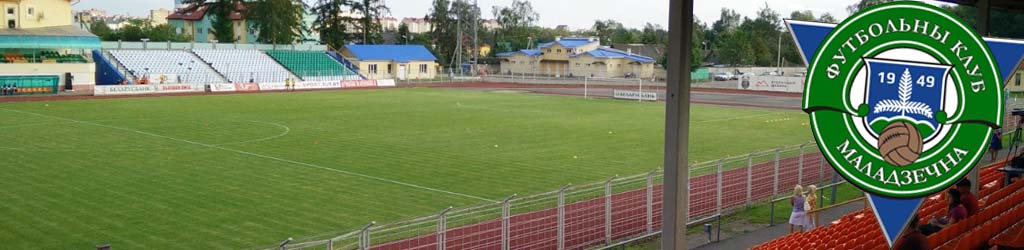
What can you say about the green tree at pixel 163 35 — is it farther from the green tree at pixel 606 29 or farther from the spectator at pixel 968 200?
the spectator at pixel 968 200

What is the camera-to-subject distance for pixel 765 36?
55.2 meters

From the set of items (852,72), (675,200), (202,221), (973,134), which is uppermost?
(852,72)

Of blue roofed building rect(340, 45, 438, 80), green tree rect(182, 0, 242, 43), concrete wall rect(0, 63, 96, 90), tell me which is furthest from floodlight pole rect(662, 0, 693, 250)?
green tree rect(182, 0, 242, 43)

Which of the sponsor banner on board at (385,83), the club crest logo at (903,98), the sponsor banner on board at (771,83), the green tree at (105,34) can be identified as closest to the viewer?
the club crest logo at (903,98)

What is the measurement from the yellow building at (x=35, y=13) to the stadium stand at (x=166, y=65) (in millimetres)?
3709

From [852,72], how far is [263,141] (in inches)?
817

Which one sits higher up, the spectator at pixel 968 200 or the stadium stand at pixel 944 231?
the spectator at pixel 968 200

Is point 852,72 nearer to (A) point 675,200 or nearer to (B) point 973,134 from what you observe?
(B) point 973,134

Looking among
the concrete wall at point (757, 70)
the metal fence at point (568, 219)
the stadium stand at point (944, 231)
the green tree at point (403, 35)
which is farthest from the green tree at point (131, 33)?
the stadium stand at point (944, 231)

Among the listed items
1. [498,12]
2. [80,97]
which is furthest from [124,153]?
[498,12]

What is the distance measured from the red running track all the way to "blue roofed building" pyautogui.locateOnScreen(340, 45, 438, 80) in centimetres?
5469

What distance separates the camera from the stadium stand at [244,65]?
5641 centimetres

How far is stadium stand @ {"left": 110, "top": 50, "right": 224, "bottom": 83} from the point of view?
53.1 m

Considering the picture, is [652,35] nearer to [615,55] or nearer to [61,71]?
[615,55]
